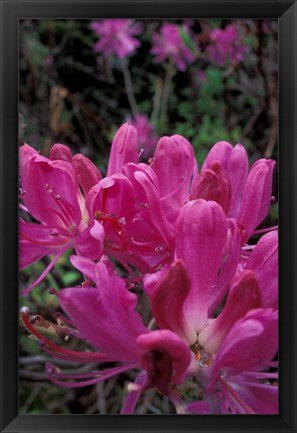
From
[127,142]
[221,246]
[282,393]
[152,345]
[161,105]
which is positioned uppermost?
[161,105]

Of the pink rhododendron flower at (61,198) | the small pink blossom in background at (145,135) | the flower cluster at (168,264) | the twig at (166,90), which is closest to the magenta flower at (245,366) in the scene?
the flower cluster at (168,264)

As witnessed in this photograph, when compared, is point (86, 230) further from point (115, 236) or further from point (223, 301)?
point (223, 301)

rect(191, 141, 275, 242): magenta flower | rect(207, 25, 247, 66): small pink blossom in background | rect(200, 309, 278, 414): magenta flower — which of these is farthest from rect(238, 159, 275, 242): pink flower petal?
rect(207, 25, 247, 66): small pink blossom in background

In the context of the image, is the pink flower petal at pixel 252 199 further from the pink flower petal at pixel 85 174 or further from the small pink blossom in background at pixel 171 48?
the small pink blossom in background at pixel 171 48

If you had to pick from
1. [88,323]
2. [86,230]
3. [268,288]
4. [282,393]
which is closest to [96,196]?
[86,230]

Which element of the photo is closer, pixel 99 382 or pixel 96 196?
pixel 96 196

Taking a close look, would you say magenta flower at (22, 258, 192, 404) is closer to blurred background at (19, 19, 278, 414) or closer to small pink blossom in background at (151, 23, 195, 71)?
blurred background at (19, 19, 278, 414)

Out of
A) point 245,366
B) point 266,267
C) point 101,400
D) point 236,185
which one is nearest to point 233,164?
point 236,185
